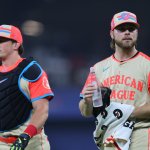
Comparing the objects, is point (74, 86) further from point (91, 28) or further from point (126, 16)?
point (126, 16)

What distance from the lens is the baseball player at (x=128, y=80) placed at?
533 cm

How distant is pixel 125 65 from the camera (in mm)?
5512

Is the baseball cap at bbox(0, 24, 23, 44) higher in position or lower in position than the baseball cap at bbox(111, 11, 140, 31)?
lower

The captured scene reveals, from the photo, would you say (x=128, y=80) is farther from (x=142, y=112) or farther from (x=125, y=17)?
(x=125, y=17)

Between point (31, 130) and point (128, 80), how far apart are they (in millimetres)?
893

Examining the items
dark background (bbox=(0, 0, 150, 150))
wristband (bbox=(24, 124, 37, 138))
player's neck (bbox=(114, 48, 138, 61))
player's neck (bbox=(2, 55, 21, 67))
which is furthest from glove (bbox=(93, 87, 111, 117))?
dark background (bbox=(0, 0, 150, 150))

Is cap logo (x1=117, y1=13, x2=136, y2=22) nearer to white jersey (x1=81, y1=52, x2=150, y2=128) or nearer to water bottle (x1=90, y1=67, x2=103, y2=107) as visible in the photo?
white jersey (x1=81, y1=52, x2=150, y2=128)

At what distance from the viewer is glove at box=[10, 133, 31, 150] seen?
5.18 metres

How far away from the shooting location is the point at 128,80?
541cm

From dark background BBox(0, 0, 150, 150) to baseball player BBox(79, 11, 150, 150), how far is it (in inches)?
132

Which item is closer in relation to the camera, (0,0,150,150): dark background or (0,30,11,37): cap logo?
(0,30,11,37): cap logo

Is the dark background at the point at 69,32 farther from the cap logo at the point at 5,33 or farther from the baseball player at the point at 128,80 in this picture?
the baseball player at the point at 128,80

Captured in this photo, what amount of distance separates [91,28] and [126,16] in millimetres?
3704

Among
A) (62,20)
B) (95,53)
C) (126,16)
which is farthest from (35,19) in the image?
(126,16)
